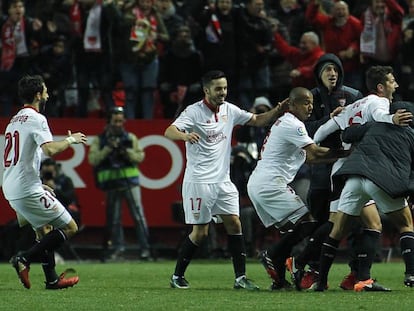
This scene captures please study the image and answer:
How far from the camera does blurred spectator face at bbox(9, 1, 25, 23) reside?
831 inches

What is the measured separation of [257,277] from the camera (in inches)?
672

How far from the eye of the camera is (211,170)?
14.6 meters

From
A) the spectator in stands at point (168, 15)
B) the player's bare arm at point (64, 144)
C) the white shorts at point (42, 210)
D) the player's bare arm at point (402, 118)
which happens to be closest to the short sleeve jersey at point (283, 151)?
the player's bare arm at point (402, 118)

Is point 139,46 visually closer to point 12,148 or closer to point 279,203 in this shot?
point 12,148

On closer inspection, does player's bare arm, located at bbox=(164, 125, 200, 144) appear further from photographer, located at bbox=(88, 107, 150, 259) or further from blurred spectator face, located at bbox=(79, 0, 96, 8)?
blurred spectator face, located at bbox=(79, 0, 96, 8)

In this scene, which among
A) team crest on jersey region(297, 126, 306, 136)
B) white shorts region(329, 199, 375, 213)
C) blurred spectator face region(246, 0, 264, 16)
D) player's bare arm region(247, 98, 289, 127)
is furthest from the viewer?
blurred spectator face region(246, 0, 264, 16)

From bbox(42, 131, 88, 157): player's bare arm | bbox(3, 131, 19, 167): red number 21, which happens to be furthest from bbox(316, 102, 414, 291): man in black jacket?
bbox(3, 131, 19, 167): red number 21

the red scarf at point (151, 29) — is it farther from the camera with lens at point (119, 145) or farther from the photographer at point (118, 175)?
the camera with lens at point (119, 145)

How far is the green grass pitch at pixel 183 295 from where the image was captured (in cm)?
1163

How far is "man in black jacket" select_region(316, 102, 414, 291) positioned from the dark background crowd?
302 inches

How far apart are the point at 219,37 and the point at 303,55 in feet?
4.99

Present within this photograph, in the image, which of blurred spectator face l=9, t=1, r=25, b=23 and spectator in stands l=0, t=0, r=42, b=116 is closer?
blurred spectator face l=9, t=1, r=25, b=23

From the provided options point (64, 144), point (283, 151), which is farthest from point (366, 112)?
point (64, 144)

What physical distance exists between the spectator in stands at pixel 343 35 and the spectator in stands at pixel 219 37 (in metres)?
1.38
